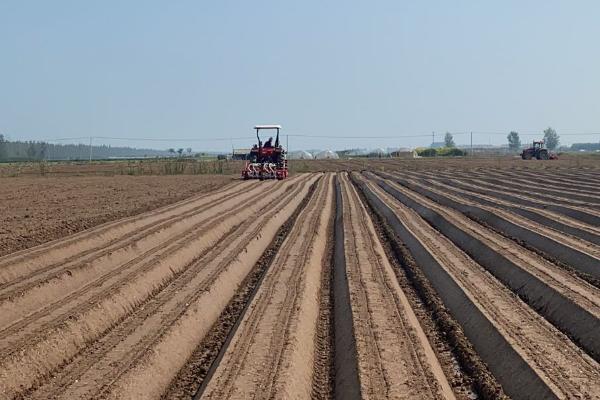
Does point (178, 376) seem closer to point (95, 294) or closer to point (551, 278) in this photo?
point (95, 294)

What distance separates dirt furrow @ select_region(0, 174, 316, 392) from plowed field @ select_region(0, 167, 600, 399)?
0.07 ft

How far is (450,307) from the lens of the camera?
27.0 ft

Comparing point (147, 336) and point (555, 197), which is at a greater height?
point (555, 197)

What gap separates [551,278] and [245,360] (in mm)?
4708

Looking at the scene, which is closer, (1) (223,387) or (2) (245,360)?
(1) (223,387)

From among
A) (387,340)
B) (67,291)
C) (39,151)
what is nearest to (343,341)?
(387,340)

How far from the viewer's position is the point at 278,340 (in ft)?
21.9

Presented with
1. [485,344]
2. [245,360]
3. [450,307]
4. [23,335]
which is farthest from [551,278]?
[23,335]

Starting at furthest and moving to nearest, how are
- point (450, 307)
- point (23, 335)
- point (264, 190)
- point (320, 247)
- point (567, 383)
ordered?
point (264, 190) < point (320, 247) < point (450, 307) < point (23, 335) < point (567, 383)

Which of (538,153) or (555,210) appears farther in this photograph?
(538,153)

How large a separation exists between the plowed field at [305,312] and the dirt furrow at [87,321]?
0.02 m

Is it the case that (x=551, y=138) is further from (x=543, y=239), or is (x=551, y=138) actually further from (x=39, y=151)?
(x=543, y=239)

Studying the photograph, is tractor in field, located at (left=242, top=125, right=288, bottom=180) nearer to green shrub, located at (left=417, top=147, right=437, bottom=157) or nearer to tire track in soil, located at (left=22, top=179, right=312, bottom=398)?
tire track in soil, located at (left=22, top=179, right=312, bottom=398)

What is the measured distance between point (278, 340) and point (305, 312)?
126 cm
